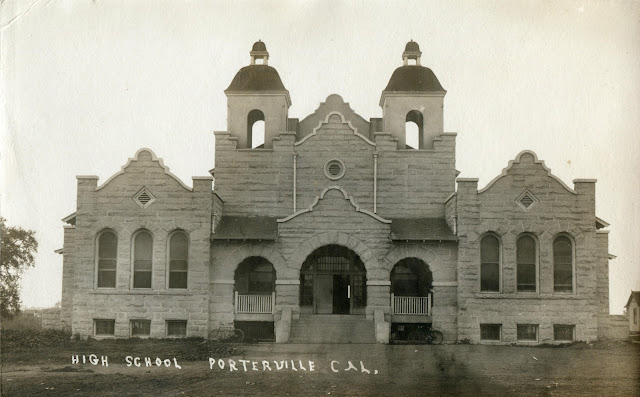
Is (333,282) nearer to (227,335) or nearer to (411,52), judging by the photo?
(227,335)

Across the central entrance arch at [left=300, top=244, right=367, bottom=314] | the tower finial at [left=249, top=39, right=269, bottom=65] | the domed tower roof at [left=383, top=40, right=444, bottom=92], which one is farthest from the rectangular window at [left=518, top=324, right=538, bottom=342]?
the tower finial at [left=249, top=39, right=269, bottom=65]

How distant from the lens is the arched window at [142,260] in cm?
2659

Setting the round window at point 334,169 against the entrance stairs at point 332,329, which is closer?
the entrance stairs at point 332,329

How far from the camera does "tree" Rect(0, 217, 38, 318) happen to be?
21500 mm

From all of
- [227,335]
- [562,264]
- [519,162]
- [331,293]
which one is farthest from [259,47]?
[562,264]

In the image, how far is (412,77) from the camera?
3259 centimetres

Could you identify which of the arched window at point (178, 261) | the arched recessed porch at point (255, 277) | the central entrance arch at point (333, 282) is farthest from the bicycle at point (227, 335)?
the central entrance arch at point (333, 282)

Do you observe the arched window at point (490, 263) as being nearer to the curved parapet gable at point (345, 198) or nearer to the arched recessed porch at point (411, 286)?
the arched recessed porch at point (411, 286)

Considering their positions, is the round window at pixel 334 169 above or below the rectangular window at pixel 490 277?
above

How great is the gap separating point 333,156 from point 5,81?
46.7 feet

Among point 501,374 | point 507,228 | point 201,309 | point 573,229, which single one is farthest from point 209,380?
point 573,229

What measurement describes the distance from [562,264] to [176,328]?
1475 cm

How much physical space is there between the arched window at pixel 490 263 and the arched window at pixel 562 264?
211 centimetres

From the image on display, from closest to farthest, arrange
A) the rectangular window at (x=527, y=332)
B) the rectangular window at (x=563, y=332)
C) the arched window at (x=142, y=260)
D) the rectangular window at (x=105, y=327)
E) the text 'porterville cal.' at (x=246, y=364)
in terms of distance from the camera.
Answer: the text 'porterville cal.' at (x=246, y=364)
the rectangular window at (x=563, y=332)
the rectangular window at (x=527, y=332)
the rectangular window at (x=105, y=327)
the arched window at (x=142, y=260)
